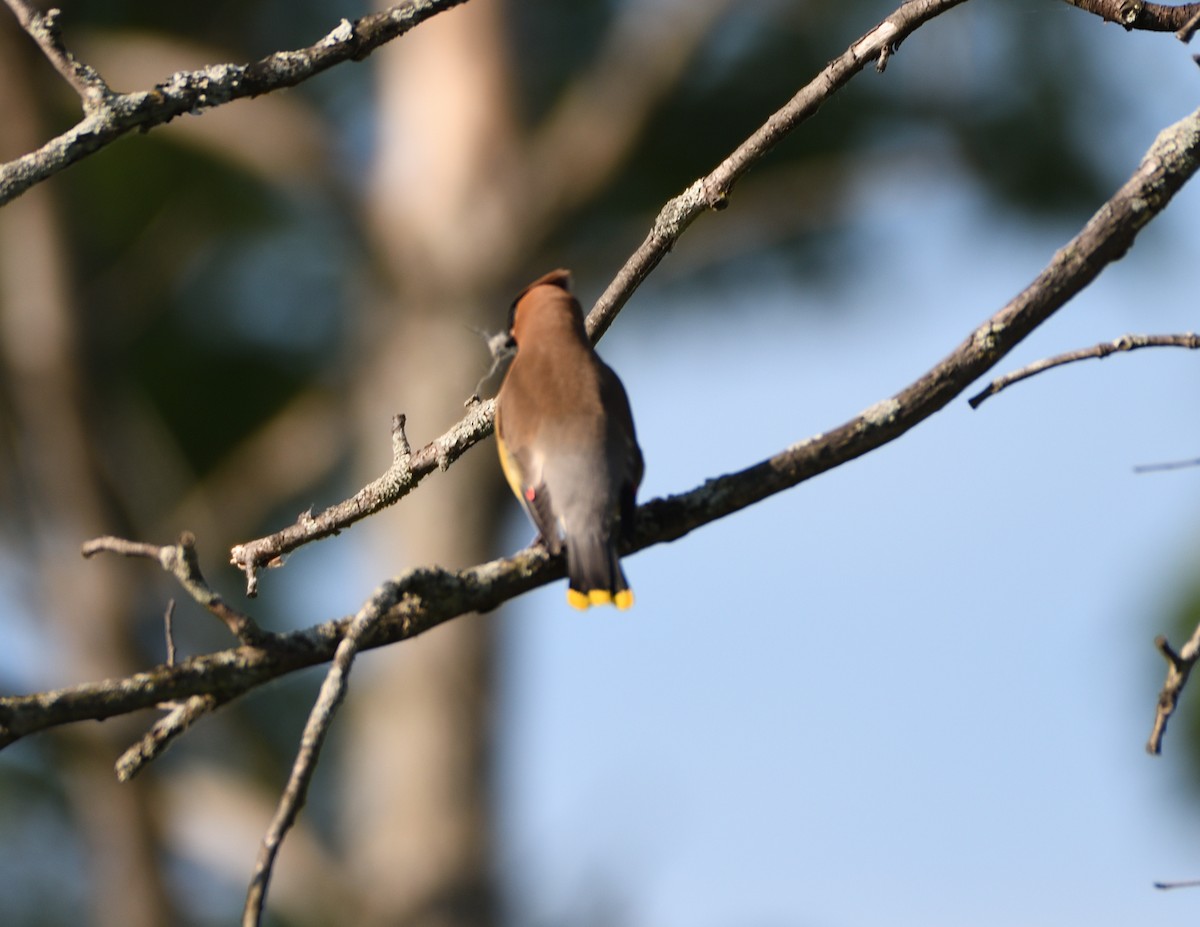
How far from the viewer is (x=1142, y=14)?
10.0 ft

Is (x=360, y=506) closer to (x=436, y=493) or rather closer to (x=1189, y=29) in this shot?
(x=1189, y=29)

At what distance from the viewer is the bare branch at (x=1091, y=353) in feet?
9.77

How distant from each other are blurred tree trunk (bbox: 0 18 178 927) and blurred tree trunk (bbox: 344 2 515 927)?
1.46 metres

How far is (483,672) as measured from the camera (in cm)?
1027

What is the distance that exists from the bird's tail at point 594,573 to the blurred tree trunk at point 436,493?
626 centimetres

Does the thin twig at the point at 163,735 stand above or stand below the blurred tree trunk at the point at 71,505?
below

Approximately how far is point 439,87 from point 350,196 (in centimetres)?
118

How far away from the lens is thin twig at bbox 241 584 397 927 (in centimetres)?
212

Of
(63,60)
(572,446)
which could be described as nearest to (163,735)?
(63,60)

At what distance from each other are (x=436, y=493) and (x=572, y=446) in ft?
21.3

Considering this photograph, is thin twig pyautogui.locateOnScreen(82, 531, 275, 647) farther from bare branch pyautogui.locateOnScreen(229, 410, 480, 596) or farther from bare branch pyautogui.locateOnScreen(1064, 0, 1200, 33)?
bare branch pyautogui.locateOnScreen(1064, 0, 1200, 33)

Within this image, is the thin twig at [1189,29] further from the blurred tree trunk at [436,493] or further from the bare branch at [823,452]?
the blurred tree trunk at [436,493]

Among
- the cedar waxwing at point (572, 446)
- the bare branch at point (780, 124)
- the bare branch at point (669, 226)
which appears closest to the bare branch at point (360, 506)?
the bare branch at point (669, 226)

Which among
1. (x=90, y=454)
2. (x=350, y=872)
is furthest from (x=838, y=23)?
(x=350, y=872)
